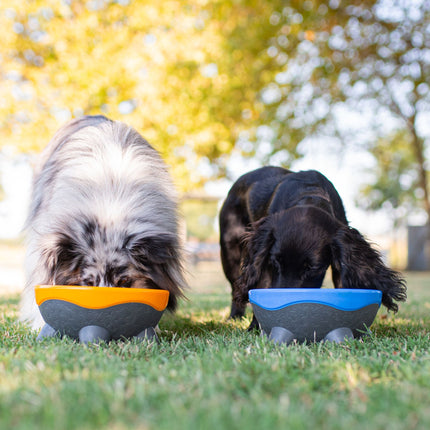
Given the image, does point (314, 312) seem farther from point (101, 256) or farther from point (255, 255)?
point (101, 256)

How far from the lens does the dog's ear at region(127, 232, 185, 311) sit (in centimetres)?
283

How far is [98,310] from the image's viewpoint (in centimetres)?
250

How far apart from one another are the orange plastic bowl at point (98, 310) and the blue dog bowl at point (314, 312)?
63cm

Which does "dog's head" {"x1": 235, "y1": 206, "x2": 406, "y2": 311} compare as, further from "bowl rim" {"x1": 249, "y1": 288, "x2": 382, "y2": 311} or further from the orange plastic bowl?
the orange plastic bowl

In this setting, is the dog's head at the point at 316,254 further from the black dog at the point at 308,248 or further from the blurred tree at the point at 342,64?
the blurred tree at the point at 342,64

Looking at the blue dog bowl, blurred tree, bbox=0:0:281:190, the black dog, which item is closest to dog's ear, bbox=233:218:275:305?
the black dog

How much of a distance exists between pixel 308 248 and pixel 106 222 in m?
1.27

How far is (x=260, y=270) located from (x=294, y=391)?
167 centimetres

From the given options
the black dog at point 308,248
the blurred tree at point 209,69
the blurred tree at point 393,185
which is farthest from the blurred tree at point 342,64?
the blurred tree at point 393,185

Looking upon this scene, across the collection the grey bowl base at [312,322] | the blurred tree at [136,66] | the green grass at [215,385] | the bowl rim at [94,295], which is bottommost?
the green grass at [215,385]

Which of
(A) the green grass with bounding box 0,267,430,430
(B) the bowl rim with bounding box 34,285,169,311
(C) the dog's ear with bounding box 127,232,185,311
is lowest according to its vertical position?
(A) the green grass with bounding box 0,267,430,430

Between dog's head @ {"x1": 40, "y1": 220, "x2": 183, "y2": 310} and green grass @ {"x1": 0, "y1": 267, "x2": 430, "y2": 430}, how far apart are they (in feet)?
1.35

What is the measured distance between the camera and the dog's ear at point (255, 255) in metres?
3.19

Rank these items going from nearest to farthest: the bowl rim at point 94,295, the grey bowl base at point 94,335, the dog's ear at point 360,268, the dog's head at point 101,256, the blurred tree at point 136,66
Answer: the bowl rim at point 94,295, the grey bowl base at point 94,335, the dog's head at point 101,256, the dog's ear at point 360,268, the blurred tree at point 136,66
